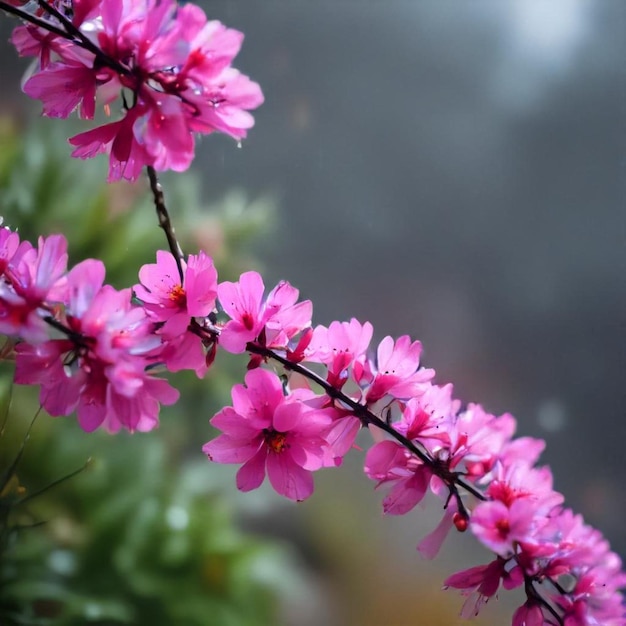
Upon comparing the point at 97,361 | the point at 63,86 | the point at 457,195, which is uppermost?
the point at 457,195

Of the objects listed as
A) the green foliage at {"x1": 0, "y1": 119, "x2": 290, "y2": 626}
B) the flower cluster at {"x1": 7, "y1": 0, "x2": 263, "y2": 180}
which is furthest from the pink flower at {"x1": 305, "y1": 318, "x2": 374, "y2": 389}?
the green foliage at {"x1": 0, "y1": 119, "x2": 290, "y2": 626}

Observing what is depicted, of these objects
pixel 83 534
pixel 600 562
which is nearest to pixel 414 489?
pixel 600 562

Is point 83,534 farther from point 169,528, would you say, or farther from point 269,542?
point 269,542

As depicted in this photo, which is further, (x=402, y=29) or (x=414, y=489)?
(x=402, y=29)

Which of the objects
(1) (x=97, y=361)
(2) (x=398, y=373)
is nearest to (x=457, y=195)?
(2) (x=398, y=373)

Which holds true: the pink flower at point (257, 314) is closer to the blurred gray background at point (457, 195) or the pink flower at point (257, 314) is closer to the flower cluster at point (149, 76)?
the flower cluster at point (149, 76)

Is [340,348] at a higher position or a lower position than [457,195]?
lower

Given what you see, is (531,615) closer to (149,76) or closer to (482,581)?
(482,581)
